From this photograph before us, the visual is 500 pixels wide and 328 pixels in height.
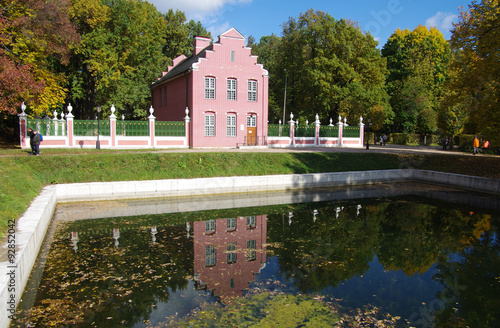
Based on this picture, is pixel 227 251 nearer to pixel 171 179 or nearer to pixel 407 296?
pixel 407 296

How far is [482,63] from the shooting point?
2002 centimetres

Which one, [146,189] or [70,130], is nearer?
[146,189]

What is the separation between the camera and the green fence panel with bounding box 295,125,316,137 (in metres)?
36.1

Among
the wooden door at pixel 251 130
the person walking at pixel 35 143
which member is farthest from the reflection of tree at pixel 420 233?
the person walking at pixel 35 143

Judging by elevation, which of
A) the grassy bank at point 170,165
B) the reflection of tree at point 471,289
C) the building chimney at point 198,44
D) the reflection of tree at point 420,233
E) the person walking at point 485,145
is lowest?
the reflection of tree at point 471,289

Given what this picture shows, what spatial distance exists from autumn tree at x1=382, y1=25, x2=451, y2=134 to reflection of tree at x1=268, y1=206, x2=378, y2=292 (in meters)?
39.4

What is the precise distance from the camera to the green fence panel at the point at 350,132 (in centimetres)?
3889

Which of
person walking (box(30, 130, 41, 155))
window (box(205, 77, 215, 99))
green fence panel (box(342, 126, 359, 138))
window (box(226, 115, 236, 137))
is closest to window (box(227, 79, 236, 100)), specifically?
window (box(205, 77, 215, 99))

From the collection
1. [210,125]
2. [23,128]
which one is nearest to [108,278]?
[23,128]

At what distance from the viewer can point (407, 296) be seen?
8258mm

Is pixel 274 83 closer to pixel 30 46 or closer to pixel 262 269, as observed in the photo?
pixel 30 46

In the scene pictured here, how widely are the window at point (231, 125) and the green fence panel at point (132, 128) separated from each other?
7098 mm

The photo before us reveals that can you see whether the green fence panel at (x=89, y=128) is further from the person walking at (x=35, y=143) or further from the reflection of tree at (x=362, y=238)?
the reflection of tree at (x=362, y=238)

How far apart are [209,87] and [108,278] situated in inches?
974
